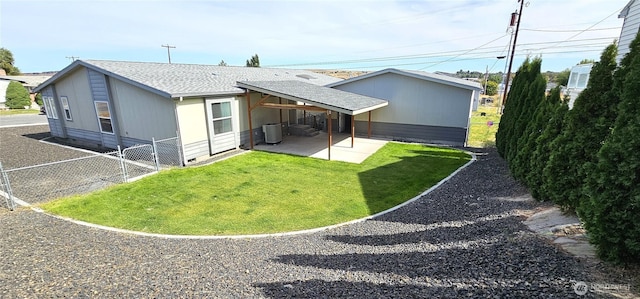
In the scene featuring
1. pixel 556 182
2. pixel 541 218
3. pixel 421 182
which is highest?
pixel 556 182

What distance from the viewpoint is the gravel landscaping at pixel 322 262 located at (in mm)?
3268

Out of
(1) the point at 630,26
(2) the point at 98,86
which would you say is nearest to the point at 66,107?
(2) the point at 98,86

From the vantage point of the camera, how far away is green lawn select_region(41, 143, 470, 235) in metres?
6.47

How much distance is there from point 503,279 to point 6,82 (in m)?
53.9

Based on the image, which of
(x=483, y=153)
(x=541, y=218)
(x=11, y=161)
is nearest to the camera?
(x=541, y=218)

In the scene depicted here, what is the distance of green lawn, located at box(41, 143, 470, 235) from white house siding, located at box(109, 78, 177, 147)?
7.01ft

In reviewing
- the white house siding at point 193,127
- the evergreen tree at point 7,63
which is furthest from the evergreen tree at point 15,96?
the white house siding at point 193,127

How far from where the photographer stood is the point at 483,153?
41.1 feet

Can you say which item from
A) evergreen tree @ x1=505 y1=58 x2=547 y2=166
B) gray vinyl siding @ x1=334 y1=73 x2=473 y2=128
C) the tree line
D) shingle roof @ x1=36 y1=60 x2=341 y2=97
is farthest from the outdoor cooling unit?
the tree line

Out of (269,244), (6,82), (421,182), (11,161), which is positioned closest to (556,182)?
(421,182)

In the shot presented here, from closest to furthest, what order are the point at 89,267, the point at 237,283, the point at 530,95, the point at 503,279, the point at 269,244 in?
the point at 503,279, the point at 237,283, the point at 89,267, the point at 269,244, the point at 530,95

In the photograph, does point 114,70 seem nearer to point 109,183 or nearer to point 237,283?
point 109,183

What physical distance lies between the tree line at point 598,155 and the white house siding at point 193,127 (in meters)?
10.9

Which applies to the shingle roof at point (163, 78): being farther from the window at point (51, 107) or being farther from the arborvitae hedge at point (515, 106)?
the arborvitae hedge at point (515, 106)
